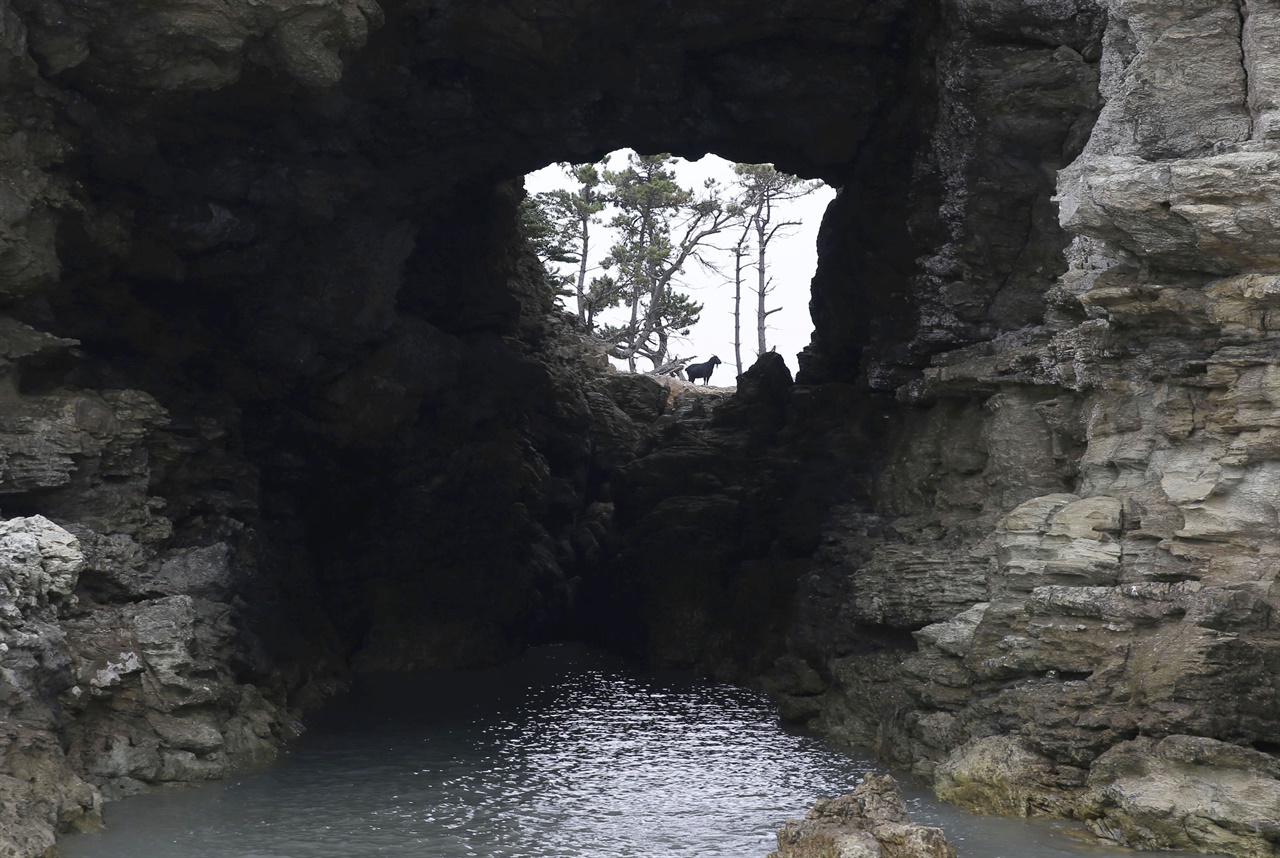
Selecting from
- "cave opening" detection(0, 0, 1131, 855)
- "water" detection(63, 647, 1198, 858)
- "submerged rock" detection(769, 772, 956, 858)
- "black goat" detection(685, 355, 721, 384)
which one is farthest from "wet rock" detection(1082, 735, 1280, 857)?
"black goat" detection(685, 355, 721, 384)

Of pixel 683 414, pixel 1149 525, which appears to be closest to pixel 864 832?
pixel 1149 525

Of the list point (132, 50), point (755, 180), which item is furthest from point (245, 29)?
point (755, 180)

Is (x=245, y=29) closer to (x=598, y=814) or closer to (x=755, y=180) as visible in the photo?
(x=598, y=814)

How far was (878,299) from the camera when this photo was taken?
25.4m

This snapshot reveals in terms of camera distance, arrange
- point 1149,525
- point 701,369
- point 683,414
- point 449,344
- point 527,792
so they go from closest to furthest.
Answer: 1. point 1149,525
2. point 527,792
3. point 449,344
4. point 683,414
5. point 701,369

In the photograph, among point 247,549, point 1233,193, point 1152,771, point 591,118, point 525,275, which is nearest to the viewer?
point 1152,771

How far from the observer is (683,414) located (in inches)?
1361

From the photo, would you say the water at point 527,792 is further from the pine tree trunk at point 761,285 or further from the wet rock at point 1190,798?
the pine tree trunk at point 761,285

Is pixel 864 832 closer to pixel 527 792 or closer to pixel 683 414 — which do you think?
pixel 527 792

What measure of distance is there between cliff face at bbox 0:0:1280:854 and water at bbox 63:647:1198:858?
76 cm

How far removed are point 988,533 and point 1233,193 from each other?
23.4 feet

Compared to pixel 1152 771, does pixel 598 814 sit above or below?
below

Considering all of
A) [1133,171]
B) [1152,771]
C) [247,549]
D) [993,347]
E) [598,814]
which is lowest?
[598,814]

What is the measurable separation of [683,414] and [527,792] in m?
18.5
